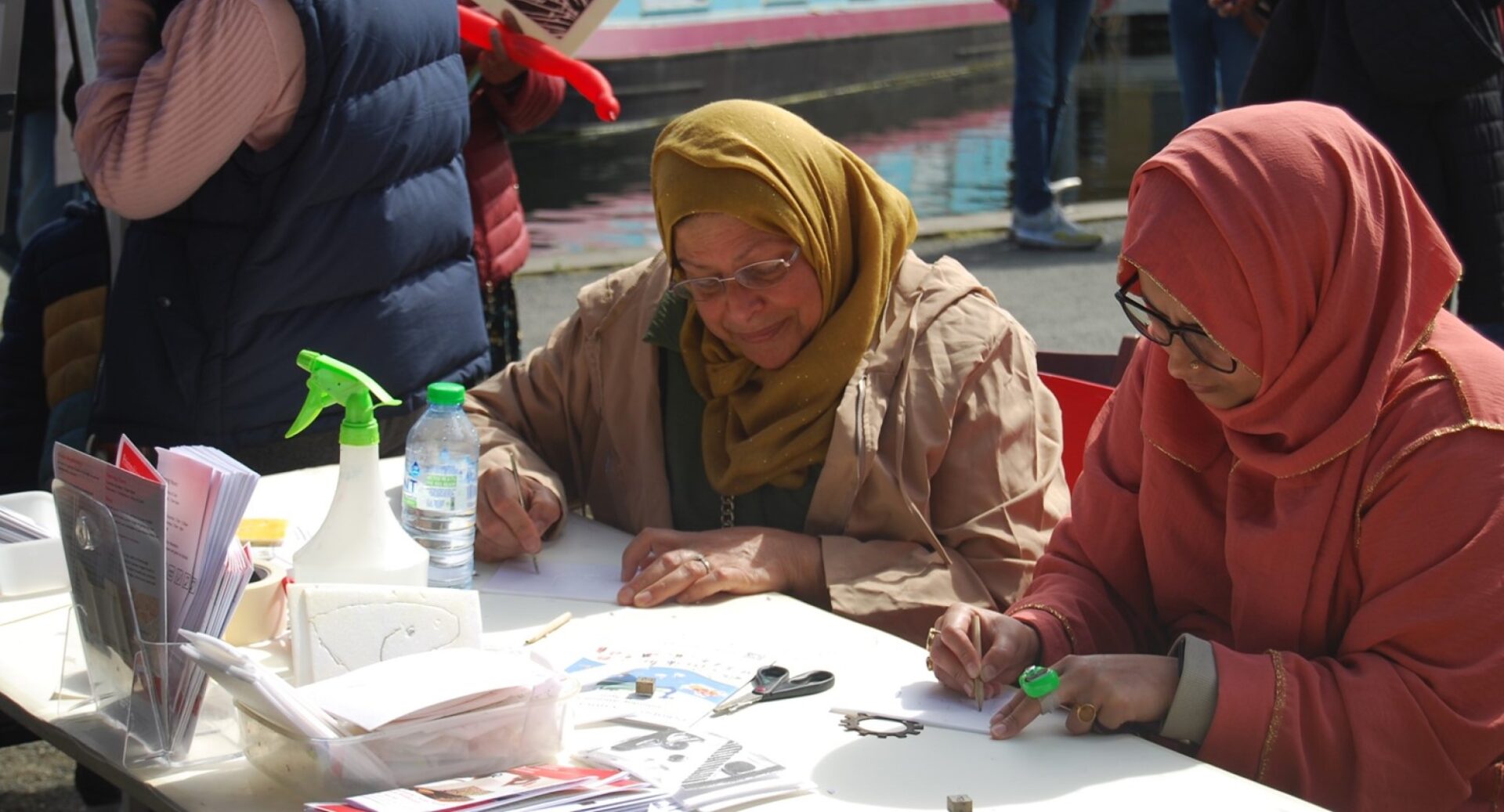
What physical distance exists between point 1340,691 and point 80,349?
8.57 ft

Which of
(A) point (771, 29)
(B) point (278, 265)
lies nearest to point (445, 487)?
(B) point (278, 265)

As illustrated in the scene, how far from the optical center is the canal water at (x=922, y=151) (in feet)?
31.6

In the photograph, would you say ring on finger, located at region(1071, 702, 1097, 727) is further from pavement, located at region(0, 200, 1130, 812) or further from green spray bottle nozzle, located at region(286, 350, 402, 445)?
pavement, located at region(0, 200, 1130, 812)

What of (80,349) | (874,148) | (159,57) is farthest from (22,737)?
(874,148)

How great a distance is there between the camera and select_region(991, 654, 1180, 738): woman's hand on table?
6.19 ft

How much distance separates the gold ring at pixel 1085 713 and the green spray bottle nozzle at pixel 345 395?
35.1 inches

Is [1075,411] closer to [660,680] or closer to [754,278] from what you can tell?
[754,278]

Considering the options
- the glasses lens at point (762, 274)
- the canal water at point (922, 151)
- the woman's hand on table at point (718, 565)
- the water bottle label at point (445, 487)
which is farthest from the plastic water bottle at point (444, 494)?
the canal water at point (922, 151)

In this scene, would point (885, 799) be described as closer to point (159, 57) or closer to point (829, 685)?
point (829, 685)

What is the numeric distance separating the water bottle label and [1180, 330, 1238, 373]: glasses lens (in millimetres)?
1020

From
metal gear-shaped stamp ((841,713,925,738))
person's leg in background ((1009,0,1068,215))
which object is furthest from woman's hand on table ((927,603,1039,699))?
person's leg in background ((1009,0,1068,215))

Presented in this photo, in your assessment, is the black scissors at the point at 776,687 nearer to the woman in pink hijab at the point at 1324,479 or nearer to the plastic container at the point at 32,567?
the woman in pink hijab at the point at 1324,479

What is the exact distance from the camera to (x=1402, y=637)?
1871mm

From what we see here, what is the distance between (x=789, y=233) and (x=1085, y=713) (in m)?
0.99
